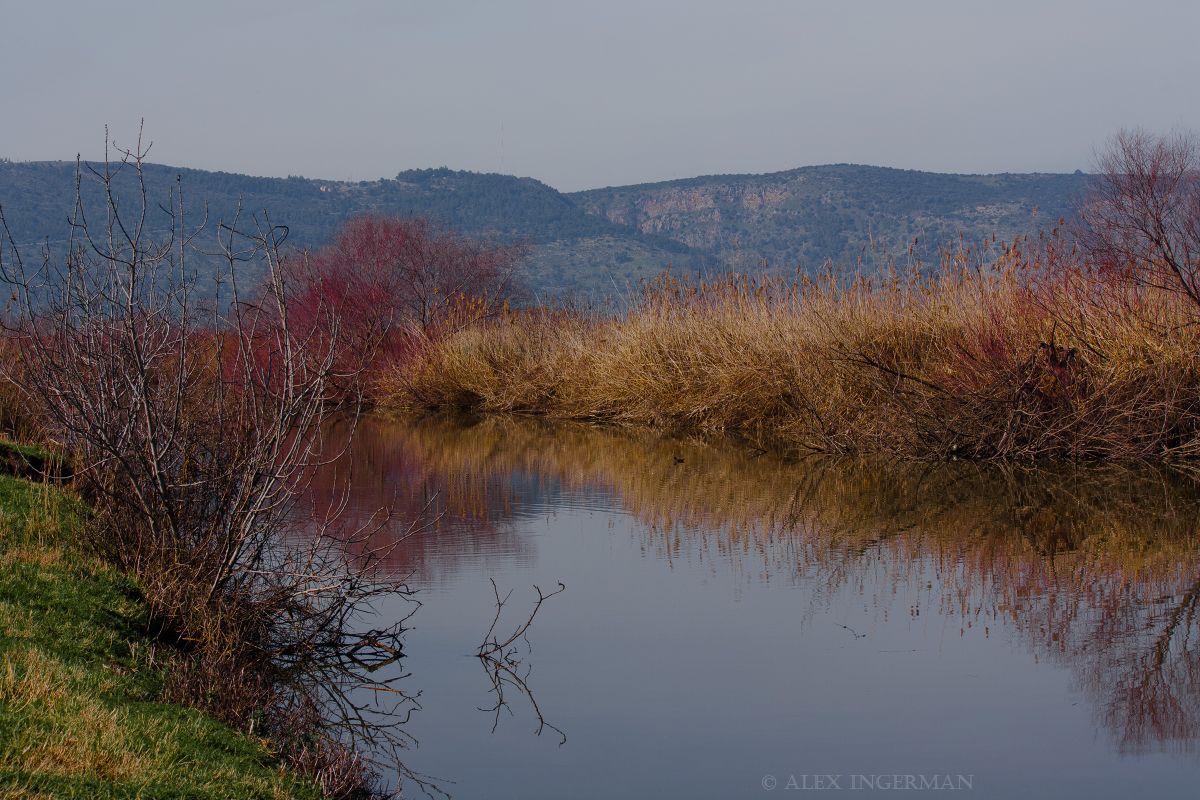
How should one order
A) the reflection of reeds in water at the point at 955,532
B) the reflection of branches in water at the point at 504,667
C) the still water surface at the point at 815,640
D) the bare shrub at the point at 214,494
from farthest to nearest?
1. the reflection of reeds in water at the point at 955,532
2. the bare shrub at the point at 214,494
3. the reflection of branches in water at the point at 504,667
4. the still water surface at the point at 815,640

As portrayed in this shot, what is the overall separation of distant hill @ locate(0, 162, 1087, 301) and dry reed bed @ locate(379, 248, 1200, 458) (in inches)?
3511

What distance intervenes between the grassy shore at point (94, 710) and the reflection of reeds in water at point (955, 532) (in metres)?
2.70

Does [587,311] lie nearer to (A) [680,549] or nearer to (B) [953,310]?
(B) [953,310]

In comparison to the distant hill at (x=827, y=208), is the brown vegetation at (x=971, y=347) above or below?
below

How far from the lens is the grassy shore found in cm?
271

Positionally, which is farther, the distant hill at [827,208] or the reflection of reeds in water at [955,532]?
the distant hill at [827,208]

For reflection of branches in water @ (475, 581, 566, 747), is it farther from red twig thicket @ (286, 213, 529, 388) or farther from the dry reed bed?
red twig thicket @ (286, 213, 529, 388)

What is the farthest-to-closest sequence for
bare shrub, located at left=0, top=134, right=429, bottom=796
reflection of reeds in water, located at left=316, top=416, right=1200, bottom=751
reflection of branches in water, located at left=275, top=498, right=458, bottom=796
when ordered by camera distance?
reflection of reeds in water, located at left=316, top=416, right=1200, bottom=751
bare shrub, located at left=0, top=134, right=429, bottom=796
reflection of branches in water, located at left=275, top=498, right=458, bottom=796

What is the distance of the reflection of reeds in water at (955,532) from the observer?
470 cm

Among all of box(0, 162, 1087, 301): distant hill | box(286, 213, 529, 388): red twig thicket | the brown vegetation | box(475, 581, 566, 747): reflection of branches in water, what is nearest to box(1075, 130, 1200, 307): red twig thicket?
the brown vegetation

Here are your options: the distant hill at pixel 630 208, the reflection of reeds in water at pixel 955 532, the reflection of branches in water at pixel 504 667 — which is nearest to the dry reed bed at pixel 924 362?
the reflection of reeds in water at pixel 955 532

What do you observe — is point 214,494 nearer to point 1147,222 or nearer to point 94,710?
point 94,710

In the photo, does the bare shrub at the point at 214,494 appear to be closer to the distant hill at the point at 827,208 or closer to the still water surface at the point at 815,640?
the still water surface at the point at 815,640

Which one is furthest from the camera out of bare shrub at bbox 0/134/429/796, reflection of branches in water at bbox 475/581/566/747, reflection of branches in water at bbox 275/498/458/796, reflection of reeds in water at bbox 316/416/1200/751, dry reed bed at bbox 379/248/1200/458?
dry reed bed at bbox 379/248/1200/458
